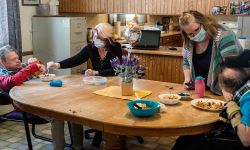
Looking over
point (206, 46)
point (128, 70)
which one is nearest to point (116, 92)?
point (128, 70)

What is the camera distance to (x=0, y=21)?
4062mm

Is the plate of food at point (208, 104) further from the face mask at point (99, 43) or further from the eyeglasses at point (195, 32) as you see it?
the face mask at point (99, 43)

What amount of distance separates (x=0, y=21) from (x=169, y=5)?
2.30 meters

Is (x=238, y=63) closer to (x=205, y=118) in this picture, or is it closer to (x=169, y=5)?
(x=205, y=118)

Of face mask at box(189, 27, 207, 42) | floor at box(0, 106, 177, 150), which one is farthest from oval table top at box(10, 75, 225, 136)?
floor at box(0, 106, 177, 150)

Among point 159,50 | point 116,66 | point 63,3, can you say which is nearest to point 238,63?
point 116,66

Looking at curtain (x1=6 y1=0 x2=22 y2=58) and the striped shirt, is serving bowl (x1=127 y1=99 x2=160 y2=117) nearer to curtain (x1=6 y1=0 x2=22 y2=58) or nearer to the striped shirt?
the striped shirt

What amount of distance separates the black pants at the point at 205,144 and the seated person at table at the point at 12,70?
1443mm

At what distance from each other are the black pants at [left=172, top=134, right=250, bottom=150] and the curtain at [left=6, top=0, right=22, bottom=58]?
9.57 ft

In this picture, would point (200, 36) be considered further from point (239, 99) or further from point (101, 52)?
point (101, 52)

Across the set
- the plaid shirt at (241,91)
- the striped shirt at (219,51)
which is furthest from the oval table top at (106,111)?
the plaid shirt at (241,91)

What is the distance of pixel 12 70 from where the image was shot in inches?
118

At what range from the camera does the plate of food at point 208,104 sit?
6.59 ft

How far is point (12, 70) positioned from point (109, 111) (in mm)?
1457
